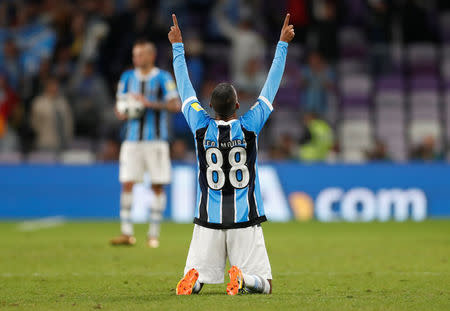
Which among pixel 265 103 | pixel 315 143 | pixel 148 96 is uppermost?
pixel 148 96

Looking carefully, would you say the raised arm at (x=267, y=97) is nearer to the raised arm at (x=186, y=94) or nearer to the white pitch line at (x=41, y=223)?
the raised arm at (x=186, y=94)

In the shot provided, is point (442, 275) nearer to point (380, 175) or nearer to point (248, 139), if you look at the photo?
point (248, 139)

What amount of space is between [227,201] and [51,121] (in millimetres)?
11751

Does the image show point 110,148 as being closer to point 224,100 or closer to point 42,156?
point 42,156

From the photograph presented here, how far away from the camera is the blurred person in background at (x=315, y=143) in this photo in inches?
690

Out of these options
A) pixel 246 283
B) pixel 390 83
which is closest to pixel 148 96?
pixel 246 283

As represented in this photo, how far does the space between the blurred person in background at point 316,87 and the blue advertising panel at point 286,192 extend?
2.67m

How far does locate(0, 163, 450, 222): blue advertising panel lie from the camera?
16.3 m

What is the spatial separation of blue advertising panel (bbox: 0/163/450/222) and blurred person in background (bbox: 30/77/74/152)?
1257 mm

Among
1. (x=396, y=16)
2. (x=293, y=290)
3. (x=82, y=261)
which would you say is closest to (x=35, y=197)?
(x=82, y=261)

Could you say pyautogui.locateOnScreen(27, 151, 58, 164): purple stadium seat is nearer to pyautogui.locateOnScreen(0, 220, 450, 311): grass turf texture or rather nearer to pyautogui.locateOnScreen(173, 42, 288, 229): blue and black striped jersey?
pyautogui.locateOnScreen(0, 220, 450, 311): grass turf texture

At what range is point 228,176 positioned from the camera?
6.60 meters

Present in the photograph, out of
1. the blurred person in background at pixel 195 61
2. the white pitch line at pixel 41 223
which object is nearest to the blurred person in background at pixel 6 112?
the white pitch line at pixel 41 223

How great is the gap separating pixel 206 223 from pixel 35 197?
35.0 feet
